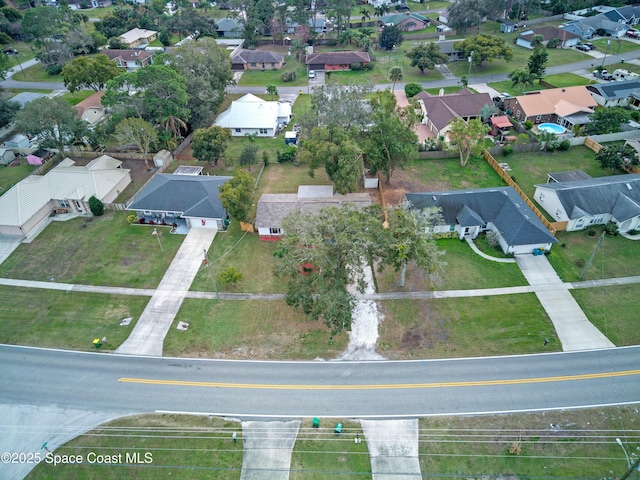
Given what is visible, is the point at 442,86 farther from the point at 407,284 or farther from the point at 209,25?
the point at 209,25

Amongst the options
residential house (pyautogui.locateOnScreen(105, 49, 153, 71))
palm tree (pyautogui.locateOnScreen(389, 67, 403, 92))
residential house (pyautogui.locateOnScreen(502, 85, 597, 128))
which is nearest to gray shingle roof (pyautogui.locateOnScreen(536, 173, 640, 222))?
residential house (pyautogui.locateOnScreen(502, 85, 597, 128))

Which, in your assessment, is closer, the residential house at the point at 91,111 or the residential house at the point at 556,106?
the residential house at the point at 556,106

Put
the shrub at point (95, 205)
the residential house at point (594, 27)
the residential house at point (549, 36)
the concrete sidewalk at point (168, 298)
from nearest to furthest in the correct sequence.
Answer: the concrete sidewalk at point (168, 298), the shrub at point (95, 205), the residential house at point (549, 36), the residential house at point (594, 27)

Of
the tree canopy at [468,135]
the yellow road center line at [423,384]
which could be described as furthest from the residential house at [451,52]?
the yellow road center line at [423,384]

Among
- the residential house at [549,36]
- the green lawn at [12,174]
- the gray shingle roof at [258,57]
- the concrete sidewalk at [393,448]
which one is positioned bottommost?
the concrete sidewalk at [393,448]

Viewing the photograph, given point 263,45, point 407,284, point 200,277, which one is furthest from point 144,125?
point 263,45

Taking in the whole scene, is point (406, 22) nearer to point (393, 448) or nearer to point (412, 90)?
point (412, 90)

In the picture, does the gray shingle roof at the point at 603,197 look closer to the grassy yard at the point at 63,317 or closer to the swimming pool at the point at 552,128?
the swimming pool at the point at 552,128
